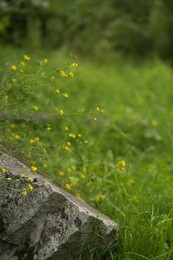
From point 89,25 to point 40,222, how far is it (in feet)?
13.8

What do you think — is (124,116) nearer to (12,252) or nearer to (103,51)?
(12,252)

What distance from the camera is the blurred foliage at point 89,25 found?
5.12m

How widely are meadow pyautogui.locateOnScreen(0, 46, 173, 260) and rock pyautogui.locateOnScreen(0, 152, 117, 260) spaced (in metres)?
0.24

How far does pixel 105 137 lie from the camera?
16.4ft

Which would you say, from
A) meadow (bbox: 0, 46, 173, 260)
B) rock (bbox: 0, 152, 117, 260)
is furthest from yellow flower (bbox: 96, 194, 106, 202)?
rock (bbox: 0, 152, 117, 260)

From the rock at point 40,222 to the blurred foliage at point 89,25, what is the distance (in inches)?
92.5

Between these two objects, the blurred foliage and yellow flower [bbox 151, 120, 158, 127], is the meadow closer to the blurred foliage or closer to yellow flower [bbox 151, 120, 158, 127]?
yellow flower [bbox 151, 120, 158, 127]

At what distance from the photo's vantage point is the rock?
2348mm

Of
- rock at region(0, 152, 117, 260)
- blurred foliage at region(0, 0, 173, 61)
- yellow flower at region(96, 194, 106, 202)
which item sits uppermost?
rock at region(0, 152, 117, 260)

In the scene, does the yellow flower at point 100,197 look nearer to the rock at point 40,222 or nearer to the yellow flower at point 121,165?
the yellow flower at point 121,165

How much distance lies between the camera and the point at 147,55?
11141 millimetres

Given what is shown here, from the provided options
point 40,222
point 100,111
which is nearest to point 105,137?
point 100,111

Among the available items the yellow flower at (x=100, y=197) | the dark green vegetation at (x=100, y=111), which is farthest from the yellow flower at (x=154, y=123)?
the yellow flower at (x=100, y=197)

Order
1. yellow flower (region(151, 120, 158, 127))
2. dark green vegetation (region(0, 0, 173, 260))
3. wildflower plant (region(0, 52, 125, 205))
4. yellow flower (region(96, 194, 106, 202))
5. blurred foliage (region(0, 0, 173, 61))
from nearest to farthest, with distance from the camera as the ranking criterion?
wildflower plant (region(0, 52, 125, 205)) → dark green vegetation (region(0, 0, 173, 260)) → yellow flower (region(96, 194, 106, 202)) → blurred foliage (region(0, 0, 173, 61)) → yellow flower (region(151, 120, 158, 127))
